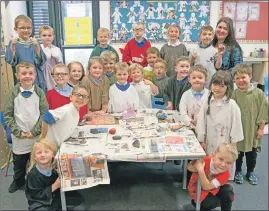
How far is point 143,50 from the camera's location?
3.20 metres

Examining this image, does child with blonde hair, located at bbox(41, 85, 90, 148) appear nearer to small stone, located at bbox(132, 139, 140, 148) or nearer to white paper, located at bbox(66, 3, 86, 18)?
small stone, located at bbox(132, 139, 140, 148)

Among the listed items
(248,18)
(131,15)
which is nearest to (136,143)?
(131,15)

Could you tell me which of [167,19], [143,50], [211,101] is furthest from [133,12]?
[211,101]

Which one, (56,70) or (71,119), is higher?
(56,70)

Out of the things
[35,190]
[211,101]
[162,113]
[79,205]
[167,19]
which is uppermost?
[167,19]

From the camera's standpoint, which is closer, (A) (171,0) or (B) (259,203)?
(B) (259,203)

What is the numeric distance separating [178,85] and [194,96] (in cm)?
27

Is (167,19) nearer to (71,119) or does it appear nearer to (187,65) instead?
(187,65)

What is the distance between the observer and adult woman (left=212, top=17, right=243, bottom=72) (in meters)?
2.68

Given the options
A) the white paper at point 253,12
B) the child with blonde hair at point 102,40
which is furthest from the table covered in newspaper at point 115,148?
the white paper at point 253,12

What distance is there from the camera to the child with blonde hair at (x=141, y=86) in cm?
268

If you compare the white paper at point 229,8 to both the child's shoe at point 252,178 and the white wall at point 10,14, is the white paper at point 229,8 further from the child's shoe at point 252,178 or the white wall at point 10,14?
the white wall at point 10,14

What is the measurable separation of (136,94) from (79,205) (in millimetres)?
1012

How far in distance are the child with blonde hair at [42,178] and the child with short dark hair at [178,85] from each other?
1140 millimetres
